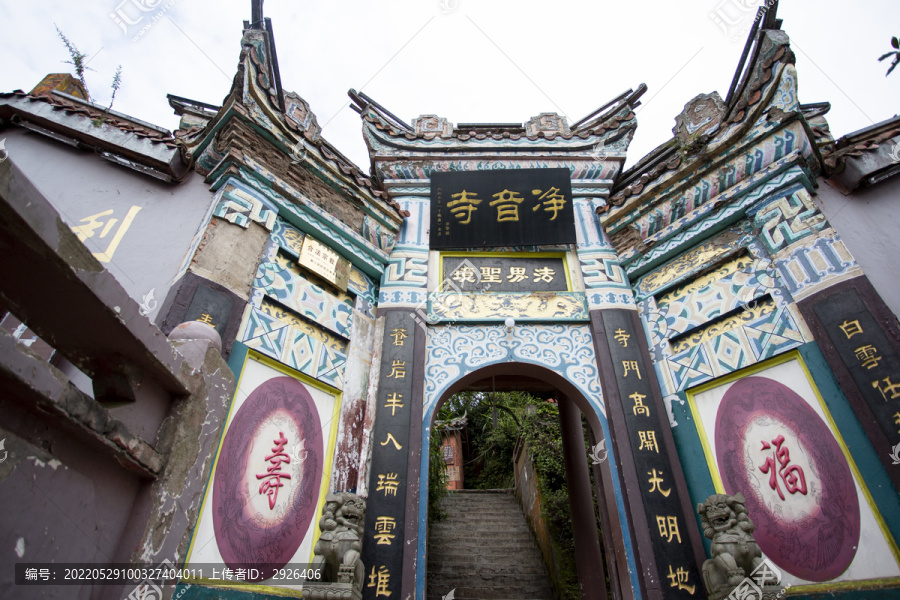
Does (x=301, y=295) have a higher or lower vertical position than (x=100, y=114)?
lower

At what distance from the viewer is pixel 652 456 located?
16.3 ft

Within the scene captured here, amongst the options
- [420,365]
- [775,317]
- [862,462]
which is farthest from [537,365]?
[862,462]

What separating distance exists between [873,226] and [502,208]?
155 inches

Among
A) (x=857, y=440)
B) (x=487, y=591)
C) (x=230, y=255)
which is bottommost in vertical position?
(x=487, y=591)

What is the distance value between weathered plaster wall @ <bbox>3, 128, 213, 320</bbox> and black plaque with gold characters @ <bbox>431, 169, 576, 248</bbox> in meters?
2.96

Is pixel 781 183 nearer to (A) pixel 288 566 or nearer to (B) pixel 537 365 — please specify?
(B) pixel 537 365

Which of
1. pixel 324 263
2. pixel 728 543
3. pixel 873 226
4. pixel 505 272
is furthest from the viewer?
pixel 505 272

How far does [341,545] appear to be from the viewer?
12.8 ft

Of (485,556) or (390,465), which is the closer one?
(390,465)

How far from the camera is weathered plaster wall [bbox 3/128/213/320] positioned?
461 cm

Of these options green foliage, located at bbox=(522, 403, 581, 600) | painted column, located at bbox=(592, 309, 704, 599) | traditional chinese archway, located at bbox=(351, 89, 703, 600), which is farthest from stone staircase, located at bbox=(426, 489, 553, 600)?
painted column, located at bbox=(592, 309, 704, 599)

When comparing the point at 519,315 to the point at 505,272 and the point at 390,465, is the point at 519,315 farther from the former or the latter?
the point at 390,465

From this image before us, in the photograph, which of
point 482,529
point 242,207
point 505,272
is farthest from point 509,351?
point 482,529

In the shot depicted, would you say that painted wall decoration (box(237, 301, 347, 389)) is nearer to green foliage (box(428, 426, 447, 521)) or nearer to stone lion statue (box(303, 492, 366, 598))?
stone lion statue (box(303, 492, 366, 598))
